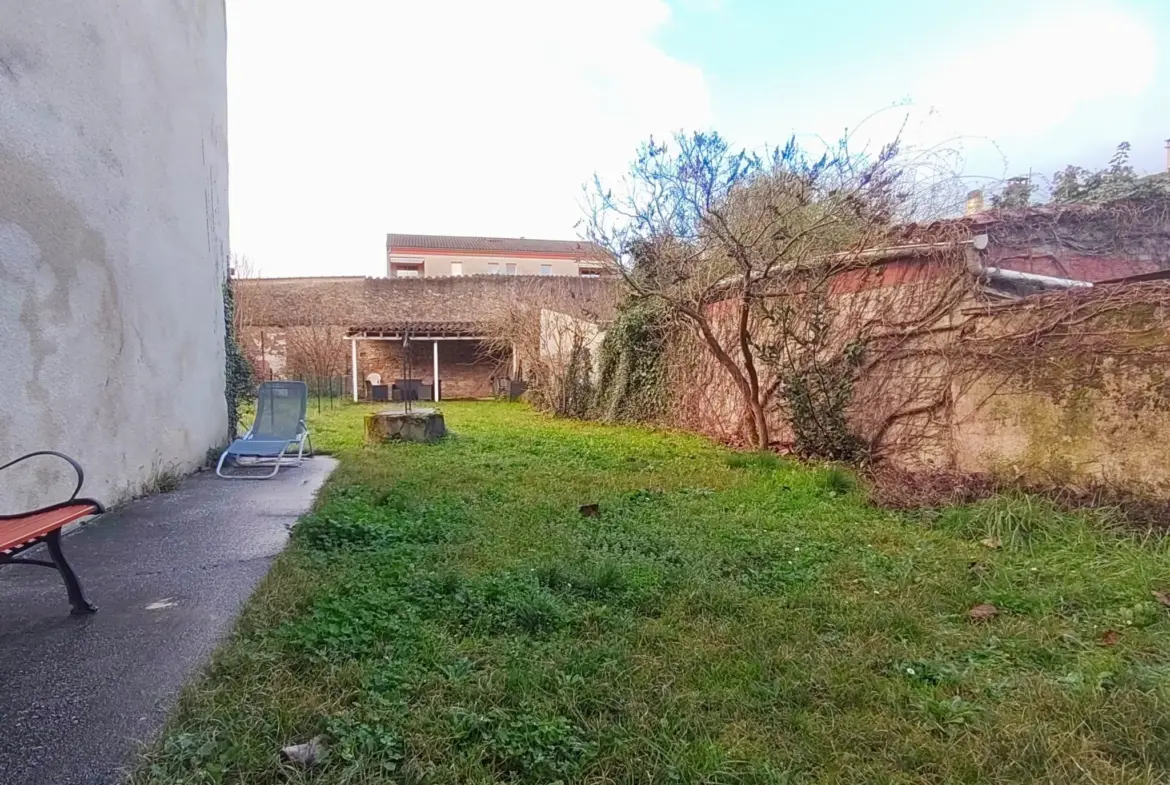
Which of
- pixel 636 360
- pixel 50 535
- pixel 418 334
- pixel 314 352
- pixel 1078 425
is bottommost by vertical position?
pixel 50 535


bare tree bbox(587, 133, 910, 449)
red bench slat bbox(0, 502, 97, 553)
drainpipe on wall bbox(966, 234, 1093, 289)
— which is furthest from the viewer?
bare tree bbox(587, 133, 910, 449)

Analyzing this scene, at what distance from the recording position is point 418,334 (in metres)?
19.8

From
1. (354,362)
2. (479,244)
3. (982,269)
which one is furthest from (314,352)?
(479,244)

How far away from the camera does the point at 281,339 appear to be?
20.2 metres

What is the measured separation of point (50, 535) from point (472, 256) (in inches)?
1585

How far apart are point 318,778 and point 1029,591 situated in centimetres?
347

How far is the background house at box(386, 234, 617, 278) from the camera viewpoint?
40938 millimetres

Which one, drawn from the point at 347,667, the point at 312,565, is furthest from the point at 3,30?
the point at 347,667

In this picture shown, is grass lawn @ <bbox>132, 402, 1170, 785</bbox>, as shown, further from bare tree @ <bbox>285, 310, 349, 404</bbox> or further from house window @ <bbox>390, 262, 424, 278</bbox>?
house window @ <bbox>390, 262, 424, 278</bbox>

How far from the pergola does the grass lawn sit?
50.2ft

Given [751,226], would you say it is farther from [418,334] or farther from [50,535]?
[418,334]

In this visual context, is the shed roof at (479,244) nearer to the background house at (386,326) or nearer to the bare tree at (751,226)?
the background house at (386,326)

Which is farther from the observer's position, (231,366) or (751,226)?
(231,366)

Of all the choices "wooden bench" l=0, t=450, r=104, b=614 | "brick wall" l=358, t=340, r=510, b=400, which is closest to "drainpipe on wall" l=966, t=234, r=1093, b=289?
"wooden bench" l=0, t=450, r=104, b=614
